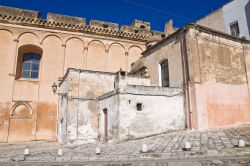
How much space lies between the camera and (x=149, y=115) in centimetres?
1392

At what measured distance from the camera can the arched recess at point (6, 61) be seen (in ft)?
63.0

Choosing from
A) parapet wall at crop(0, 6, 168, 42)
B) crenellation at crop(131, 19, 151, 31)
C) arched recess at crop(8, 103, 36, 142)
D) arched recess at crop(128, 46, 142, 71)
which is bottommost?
arched recess at crop(8, 103, 36, 142)

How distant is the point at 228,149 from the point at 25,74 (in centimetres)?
1824

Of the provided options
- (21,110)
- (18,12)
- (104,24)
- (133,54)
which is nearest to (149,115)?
(21,110)

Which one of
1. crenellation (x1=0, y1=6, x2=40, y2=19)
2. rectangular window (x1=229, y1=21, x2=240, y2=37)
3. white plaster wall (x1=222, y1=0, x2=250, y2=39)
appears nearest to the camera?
crenellation (x1=0, y1=6, x2=40, y2=19)

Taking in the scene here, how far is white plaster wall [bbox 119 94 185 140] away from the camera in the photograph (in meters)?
13.3

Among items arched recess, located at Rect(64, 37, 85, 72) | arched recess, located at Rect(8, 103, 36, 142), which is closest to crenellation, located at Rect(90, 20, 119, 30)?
arched recess, located at Rect(64, 37, 85, 72)

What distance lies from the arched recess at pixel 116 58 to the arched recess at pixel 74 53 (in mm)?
2726

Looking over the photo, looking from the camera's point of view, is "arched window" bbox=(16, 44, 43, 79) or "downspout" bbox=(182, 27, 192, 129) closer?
"downspout" bbox=(182, 27, 192, 129)

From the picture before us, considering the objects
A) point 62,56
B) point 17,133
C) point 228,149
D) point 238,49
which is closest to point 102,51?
point 62,56

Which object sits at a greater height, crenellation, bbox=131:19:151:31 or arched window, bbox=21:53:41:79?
crenellation, bbox=131:19:151:31

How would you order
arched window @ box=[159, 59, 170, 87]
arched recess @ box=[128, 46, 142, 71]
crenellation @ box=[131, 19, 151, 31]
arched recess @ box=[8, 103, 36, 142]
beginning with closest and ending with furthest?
arched window @ box=[159, 59, 170, 87]
arched recess @ box=[8, 103, 36, 142]
arched recess @ box=[128, 46, 142, 71]
crenellation @ box=[131, 19, 151, 31]

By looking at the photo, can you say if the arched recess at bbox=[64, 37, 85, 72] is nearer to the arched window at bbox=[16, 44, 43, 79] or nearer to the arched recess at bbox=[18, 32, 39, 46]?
the arched window at bbox=[16, 44, 43, 79]

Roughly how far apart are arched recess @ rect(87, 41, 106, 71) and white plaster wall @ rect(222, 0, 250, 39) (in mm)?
11859
